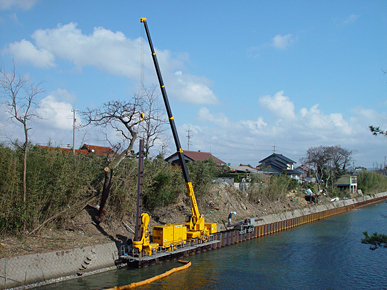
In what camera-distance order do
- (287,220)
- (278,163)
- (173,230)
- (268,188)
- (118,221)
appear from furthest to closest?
(278,163)
(268,188)
(287,220)
(118,221)
(173,230)

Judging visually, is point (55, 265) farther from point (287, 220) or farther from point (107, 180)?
point (287, 220)

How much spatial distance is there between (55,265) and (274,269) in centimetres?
1247

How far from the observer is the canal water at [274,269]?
53.5 ft

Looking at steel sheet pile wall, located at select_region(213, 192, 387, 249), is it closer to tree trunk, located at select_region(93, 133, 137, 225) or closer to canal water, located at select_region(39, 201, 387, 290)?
canal water, located at select_region(39, 201, 387, 290)

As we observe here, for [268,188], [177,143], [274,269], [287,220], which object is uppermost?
[177,143]

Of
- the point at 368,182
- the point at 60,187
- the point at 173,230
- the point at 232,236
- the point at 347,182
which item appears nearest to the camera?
the point at 60,187

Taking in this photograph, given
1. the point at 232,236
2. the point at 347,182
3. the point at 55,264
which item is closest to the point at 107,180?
the point at 55,264

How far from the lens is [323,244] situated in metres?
27.7

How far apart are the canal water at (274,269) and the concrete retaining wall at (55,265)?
0.52 m

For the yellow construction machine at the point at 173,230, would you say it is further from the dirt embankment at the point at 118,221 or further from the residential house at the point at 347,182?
the residential house at the point at 347,182

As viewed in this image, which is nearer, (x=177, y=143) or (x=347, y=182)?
(x=177, y=143)

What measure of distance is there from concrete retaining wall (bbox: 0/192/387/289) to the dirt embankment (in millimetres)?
562

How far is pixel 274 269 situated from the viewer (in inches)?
772

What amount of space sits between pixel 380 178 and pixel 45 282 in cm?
9286
